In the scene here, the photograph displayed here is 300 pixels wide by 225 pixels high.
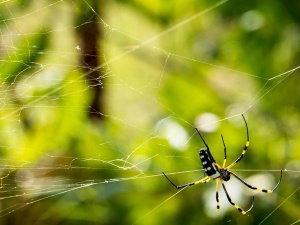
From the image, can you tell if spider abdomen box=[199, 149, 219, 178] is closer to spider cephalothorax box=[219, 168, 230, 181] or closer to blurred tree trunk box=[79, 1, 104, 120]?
spider cephalothorax box=[219, 168, 230, 181]

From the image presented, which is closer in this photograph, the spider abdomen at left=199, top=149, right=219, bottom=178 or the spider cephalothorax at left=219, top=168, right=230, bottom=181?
the spider abdomen at left=199, top=149, right=219, bottom=178

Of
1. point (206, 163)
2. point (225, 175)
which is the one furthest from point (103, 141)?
point (225, 175)

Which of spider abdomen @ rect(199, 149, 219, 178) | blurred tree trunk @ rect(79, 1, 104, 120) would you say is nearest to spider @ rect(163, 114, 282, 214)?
spider abdomen @ rect(199, 149, 219, 178)

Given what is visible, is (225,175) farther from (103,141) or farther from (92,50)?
(92,50)

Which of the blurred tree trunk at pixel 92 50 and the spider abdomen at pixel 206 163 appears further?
the blurred tree trunk at pixel 92 50

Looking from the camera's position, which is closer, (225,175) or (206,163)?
(206,163)

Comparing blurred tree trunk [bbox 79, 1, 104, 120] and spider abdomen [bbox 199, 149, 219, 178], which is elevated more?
blurred tree trunk [bbox 79, 1, 104, 120]

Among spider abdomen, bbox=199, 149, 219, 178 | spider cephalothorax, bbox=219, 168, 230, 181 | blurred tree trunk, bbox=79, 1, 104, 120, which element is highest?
blurred tree trunk, bbox=79, 1, 104, 120

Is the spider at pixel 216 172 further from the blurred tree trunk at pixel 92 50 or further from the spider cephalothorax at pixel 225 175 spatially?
the blurred tree trunk at pixel 92 50

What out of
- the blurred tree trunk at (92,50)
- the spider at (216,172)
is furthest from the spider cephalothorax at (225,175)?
the blurred tree trunk at (92,50)
